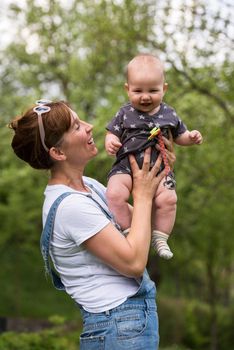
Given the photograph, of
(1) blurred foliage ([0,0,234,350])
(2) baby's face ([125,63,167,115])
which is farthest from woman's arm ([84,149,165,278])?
(1) blurred foliage ([0,0,234,350])

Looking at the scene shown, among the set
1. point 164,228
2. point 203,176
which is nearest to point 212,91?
point 203,176

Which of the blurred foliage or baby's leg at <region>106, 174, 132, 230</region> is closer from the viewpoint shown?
baby's leg at <region>106, 174, 132, 230</region>

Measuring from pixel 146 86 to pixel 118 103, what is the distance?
1294cm

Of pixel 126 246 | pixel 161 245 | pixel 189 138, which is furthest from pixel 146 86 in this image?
pixel 126 246

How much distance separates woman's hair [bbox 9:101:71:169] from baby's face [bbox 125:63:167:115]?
445 millimetres

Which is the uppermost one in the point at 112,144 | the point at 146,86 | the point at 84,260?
the point at 146,86

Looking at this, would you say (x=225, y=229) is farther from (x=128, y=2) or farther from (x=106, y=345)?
(x=106, y=345)

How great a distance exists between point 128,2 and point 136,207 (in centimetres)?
1174

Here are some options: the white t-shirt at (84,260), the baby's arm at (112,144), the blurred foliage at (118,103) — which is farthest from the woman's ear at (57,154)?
the blurred foliage at (118,103)

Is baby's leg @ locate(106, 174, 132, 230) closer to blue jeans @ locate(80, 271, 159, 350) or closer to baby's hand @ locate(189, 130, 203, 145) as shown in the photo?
blue jeans @ locate(80, 271, 159, 350)

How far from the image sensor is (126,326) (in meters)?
3.19

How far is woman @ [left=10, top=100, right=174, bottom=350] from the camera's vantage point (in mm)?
3172

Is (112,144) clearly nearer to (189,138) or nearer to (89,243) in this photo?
(189,138)

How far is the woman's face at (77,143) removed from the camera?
3311 mm
